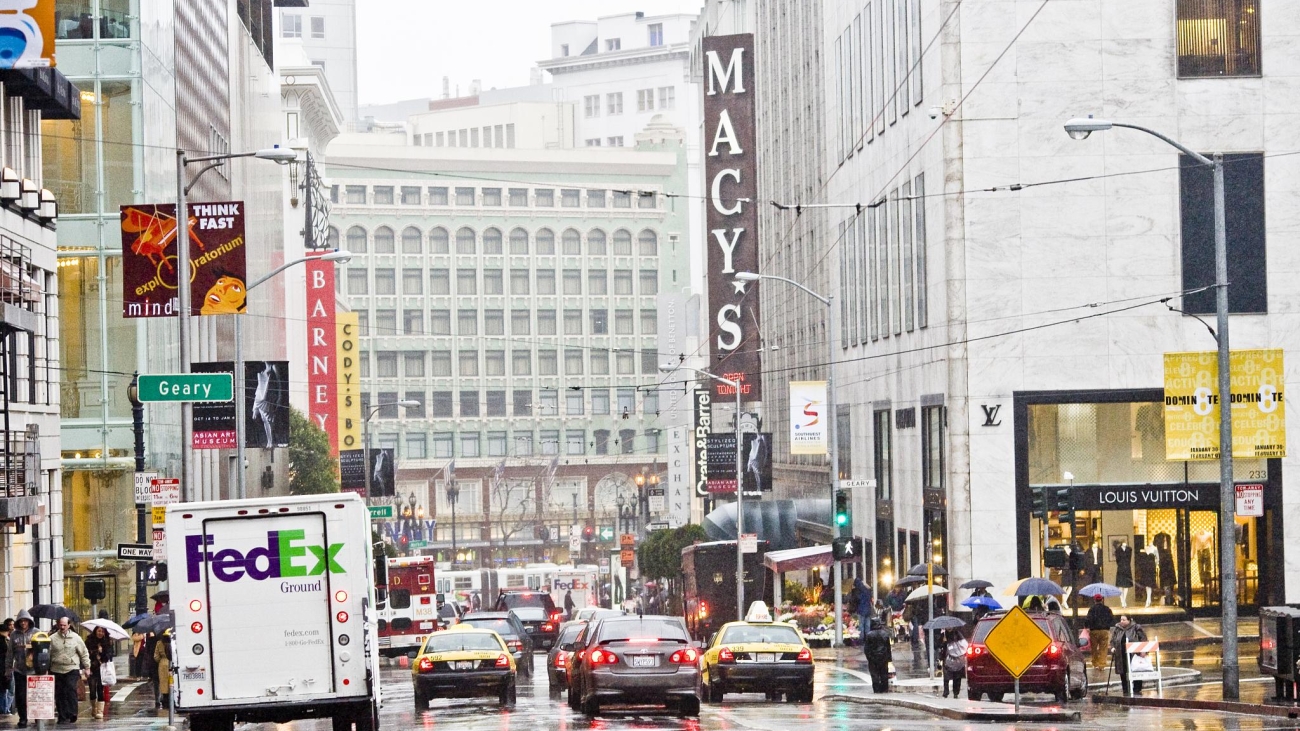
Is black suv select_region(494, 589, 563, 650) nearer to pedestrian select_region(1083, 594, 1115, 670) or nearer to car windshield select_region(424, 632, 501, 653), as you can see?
pedestrian select_region(1083, 594, 1115, 670)

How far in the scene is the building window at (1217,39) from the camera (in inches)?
1762

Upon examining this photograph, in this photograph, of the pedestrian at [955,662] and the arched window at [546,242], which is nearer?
the pedestrian at [955,662]

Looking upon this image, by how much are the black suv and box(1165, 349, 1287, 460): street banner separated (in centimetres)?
2079

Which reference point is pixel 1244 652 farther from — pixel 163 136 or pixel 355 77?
pixel 355 77

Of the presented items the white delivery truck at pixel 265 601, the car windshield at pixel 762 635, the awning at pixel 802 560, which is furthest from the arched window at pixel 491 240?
the white delivery truck at pixel 265 601

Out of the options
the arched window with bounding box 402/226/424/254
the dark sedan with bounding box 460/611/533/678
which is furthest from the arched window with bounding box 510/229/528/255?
the dark sedan with bounding box 460/611/533/678

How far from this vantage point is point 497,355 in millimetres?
152000

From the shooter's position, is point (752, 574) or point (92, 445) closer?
point (92, 445)

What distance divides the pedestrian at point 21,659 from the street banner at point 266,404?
1759 centimetres

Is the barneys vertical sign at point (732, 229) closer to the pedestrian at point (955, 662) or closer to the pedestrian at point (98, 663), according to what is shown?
the pedestrian at point (98, 663)

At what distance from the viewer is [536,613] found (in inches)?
2044

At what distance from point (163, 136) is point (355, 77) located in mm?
119698

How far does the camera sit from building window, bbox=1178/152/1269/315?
44281 mm

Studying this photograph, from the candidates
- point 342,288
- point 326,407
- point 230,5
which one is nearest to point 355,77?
point 342,288
